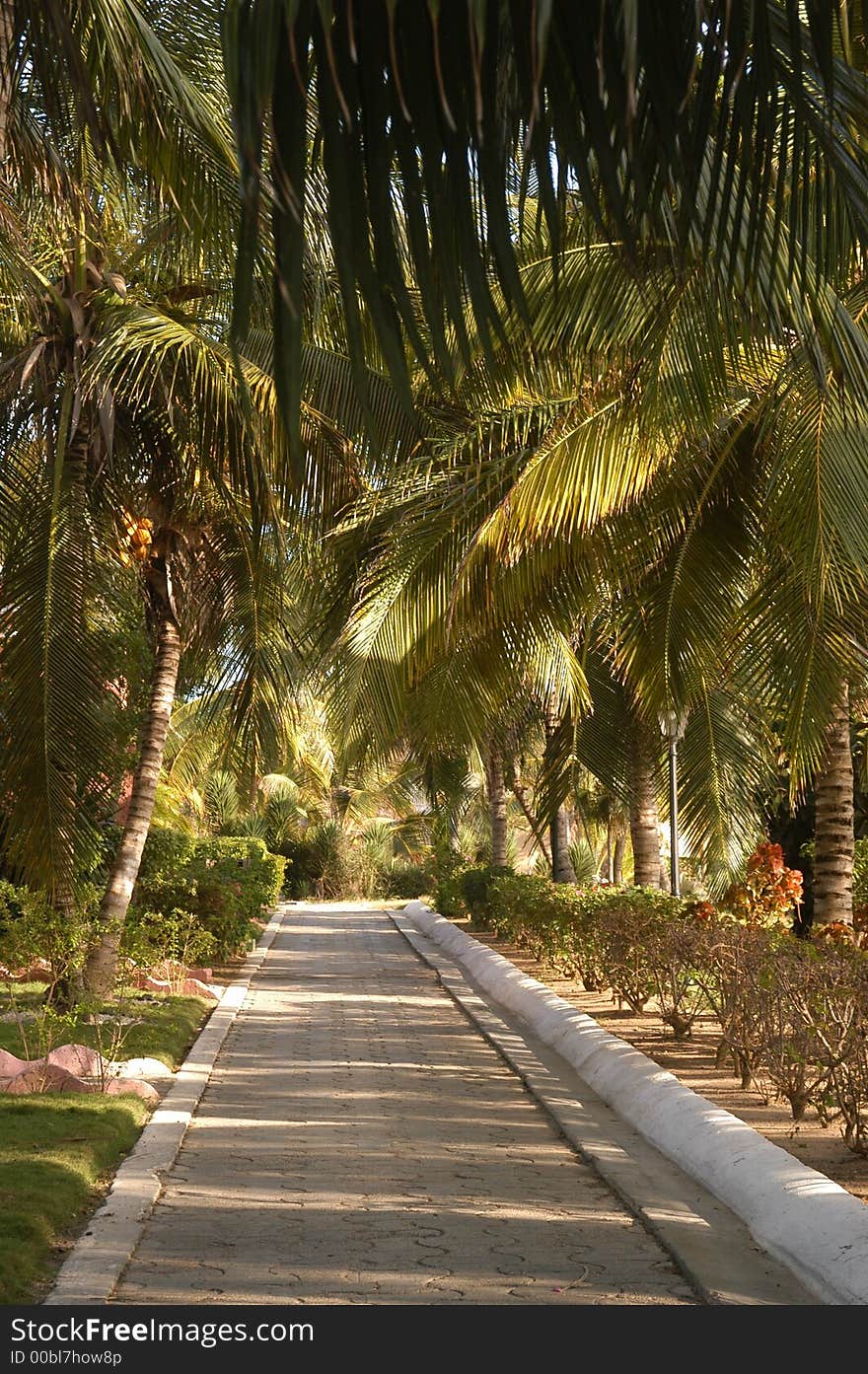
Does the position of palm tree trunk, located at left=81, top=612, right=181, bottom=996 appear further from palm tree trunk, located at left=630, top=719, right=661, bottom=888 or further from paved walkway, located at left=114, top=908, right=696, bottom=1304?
palm tree trunk, located at left=630, top=719, right=661, bottom=888

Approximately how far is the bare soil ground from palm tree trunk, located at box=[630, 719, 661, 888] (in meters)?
2.60

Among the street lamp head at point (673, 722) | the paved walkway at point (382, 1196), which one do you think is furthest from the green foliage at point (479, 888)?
the paved walkway at point (382, 1196)

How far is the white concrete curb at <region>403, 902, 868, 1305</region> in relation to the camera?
484 cm

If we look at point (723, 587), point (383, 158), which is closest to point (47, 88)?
point (383, 158)

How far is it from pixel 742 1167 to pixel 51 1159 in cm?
335

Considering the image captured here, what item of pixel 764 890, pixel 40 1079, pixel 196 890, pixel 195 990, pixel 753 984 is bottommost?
pixel 195 990

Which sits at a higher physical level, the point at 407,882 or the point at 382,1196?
the point at 382,1196

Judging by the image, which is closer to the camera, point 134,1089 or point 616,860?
point 134,1089

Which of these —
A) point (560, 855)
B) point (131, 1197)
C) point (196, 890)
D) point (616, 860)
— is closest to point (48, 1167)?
point (131, 1197)

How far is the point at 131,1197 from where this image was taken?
618 centimetres

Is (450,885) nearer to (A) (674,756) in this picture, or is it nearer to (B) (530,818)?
(B) (530,818)

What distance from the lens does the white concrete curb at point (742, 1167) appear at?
484 cm

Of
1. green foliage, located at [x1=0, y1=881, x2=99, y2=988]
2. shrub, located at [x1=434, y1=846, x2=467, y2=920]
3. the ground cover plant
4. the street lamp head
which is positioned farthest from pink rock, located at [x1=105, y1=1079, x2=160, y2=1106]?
shrub, located at [x1=434, y1=846, x2=467, y2=920]
